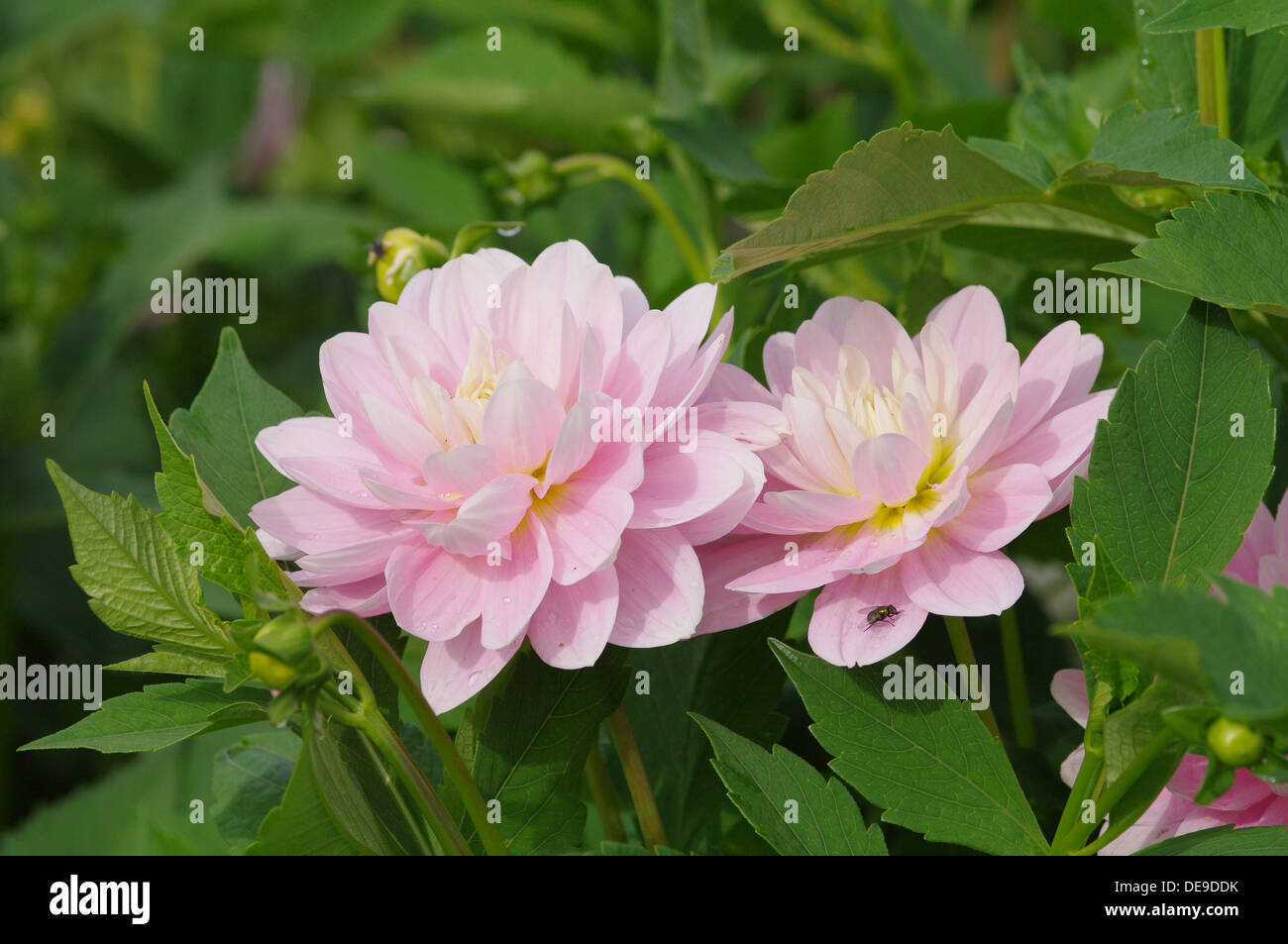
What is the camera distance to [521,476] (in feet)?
1.62

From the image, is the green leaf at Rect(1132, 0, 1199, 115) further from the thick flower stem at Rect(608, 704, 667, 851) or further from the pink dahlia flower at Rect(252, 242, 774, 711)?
the thick flower stem at Rect(608, 704, 667, 851)

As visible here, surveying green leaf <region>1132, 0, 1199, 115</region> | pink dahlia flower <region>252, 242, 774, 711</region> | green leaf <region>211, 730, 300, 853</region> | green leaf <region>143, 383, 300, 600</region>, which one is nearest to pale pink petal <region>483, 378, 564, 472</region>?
pink dahlia flower <region>252, 242, 774, 711</region>

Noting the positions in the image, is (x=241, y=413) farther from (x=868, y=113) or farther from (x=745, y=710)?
(x=868, y=113)

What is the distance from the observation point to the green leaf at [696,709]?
584mm

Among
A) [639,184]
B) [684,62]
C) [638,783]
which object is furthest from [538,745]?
[684,62]

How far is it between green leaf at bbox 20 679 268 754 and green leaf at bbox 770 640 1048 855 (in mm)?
213

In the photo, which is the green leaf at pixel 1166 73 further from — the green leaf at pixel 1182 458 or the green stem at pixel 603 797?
the green stem at pixel 603 797

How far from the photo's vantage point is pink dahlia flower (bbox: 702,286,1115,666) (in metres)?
0.49

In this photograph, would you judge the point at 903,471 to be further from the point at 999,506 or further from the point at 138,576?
the point at 138,576

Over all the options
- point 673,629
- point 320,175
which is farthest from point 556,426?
point 320,175

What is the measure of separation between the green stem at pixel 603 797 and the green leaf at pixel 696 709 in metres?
0.02

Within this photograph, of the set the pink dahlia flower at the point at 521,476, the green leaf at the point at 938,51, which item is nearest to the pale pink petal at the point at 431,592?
the pink dahlia flower at the point at 521,476

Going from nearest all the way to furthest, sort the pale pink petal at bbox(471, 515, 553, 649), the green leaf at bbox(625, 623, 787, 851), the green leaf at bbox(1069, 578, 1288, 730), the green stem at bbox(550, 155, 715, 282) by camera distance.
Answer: the green leaf at bbox(1069, 578, 1288, 730) → the pale pink petal at bbox(471, 515, 553, 649) → the green leaf at bbox(625, 623, 787, 851) → the green stem at bbox(550, 155, 715, 282)

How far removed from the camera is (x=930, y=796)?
49 centimetres
